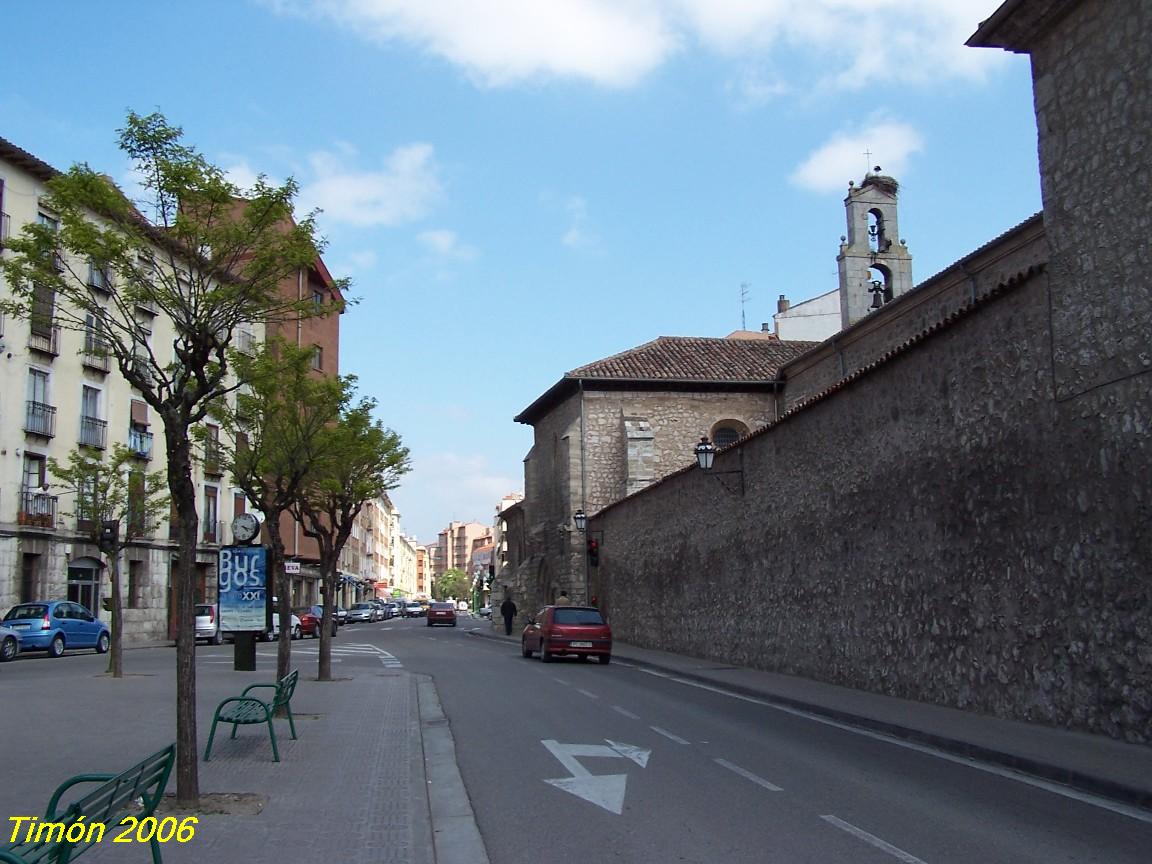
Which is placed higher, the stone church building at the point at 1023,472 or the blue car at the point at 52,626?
the stone church building at the point at 1023,472

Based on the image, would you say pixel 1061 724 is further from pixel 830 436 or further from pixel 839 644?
pixel 830 436

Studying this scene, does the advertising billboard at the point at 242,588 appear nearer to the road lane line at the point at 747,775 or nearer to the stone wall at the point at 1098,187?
the road lane line at the point at 747,775

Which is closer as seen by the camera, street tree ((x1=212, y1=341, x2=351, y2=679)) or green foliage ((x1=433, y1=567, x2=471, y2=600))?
street tree ((x1=212, y1=341, x2=351, y2=679))

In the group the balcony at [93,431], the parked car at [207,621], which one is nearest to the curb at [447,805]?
the parked car at [207,621]

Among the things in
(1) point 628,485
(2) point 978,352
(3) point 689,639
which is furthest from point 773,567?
(1) point 628,485

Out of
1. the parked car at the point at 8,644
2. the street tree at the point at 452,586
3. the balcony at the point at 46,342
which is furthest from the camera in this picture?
the street tree at the point at 452,586

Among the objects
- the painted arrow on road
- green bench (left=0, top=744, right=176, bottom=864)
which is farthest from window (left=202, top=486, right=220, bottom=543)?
green bench (left=0, top=744, right=176, bottom=864)

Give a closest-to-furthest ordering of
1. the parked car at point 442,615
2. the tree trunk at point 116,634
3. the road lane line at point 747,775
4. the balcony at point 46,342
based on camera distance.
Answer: the road lane line at point 747,775, the tree trunk at point 116,634, the balcony at point 46,342, the parked car at point 442,615

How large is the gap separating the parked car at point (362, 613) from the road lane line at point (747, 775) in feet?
205

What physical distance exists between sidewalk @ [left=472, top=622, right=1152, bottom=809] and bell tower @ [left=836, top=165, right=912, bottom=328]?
20713 millimetres

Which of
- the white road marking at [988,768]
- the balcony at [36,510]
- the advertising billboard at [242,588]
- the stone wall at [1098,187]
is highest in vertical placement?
the stone wall at [1098,187]

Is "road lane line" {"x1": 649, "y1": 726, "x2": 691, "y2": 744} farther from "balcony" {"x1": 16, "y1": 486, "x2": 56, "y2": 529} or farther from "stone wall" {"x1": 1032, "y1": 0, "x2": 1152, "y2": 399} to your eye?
"balcony" {"x1": 16, "y1": 486, "x2": 56, "y2": 529}

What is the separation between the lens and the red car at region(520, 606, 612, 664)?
1005 inches

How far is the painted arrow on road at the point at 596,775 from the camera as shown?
813cm
